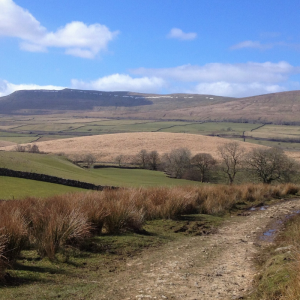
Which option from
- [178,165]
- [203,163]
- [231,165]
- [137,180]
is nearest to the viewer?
[137,180]

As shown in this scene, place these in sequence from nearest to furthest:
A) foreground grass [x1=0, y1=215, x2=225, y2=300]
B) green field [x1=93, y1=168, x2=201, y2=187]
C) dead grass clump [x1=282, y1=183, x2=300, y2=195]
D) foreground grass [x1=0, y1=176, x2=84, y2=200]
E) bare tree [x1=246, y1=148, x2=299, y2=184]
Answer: foreground grass [x1=0, y1=215, x2=225, y2=300] → foreground grass [x1=0, y1=176, x2=84, y2=200] → dead grass clump [x1=282, y1=183, x2=300, y2=195] → green field [x1=93, y1=168, x2=201, y2=187] → bare tree [x1=246, y1=148, x2=299, y2=184]

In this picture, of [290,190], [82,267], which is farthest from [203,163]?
[82,267]

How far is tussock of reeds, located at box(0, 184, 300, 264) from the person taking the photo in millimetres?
7520

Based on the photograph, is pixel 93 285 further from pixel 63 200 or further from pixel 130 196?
pixel 130 196

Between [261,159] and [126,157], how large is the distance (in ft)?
114

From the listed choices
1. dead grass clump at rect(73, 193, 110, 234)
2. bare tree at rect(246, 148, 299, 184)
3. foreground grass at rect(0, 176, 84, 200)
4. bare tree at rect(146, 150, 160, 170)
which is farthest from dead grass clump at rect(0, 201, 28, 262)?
bare tree at rect(146, 150, 160, 170)

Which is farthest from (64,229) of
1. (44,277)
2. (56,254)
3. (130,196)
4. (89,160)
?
(89,160)

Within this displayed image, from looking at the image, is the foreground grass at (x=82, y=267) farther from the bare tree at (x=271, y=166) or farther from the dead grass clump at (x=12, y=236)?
the bare tree at (x=271, y=166)

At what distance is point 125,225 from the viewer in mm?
11008

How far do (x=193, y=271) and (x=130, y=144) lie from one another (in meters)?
79.4

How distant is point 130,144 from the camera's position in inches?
3408

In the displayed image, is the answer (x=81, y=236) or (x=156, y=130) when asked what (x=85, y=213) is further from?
(x=156, y=130)

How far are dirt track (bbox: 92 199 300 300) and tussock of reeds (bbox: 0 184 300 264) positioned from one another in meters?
1.71

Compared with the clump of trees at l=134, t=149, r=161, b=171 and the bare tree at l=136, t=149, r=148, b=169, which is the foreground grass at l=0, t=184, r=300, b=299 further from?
the bare tree at l=136, t=149, r=148, b=169
